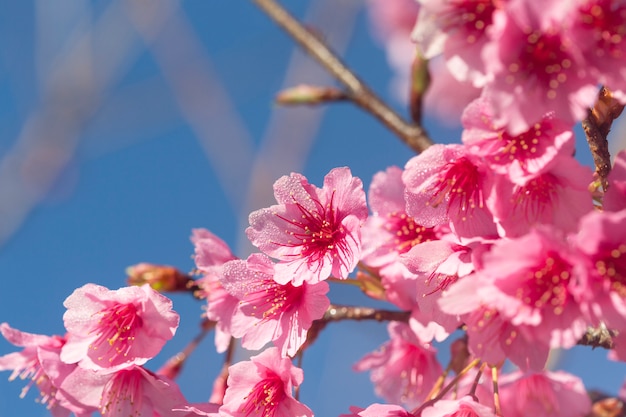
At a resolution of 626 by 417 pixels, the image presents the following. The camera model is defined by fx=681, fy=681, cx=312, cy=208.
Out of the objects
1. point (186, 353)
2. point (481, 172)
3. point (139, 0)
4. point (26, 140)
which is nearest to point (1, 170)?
point (26, 140)

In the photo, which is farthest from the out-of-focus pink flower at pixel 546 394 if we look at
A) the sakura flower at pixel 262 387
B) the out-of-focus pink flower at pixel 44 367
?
the out-of-focus pink flower at pixel 44 367

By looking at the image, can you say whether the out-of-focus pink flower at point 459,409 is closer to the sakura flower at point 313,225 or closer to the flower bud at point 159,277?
the sakura flower at point 313,225

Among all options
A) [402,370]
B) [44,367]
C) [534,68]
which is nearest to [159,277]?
[44,367]

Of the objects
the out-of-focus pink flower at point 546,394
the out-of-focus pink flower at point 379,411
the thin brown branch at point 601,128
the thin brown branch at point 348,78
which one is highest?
the thin brown branch at point 348,78

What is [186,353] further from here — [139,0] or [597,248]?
[139,0]

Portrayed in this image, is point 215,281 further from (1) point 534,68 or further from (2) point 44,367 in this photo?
(1) point 534,68

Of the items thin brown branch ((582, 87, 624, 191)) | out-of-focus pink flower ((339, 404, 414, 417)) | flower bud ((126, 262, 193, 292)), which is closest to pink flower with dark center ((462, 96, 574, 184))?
thin brown branch ((582, 87, 624, 191))
